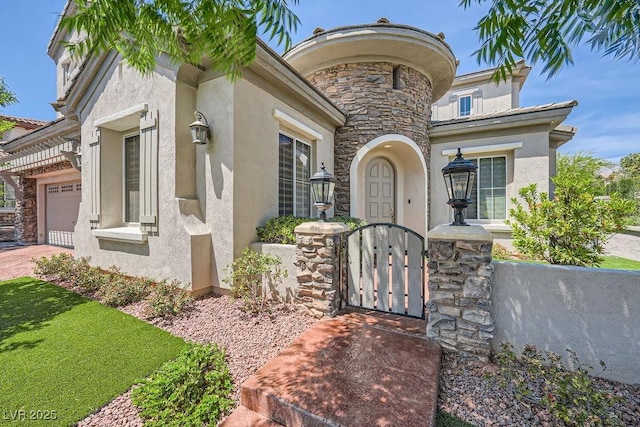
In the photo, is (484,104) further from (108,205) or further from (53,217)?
(53,217)

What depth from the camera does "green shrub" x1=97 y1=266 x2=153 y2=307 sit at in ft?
15.5

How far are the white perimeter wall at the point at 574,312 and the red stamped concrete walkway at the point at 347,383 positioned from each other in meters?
1.08

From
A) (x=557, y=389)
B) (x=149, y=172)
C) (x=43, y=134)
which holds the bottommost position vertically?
(x=557, y=389)

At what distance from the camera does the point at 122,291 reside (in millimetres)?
4820

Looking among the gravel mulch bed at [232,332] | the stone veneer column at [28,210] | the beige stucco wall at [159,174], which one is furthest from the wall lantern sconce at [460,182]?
the stone veneer column at [28,210]

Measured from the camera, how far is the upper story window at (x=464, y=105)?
16.3 m

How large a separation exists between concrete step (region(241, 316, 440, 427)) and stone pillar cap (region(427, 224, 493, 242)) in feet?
4.55

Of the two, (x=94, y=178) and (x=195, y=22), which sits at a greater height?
(x=195, y=22)

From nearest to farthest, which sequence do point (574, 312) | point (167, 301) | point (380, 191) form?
point (574, 312) < point (167, 301) < point (380, 191)

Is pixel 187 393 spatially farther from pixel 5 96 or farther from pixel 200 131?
pixel 5 96

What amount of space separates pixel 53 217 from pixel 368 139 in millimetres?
13621

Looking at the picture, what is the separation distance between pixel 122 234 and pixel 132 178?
1.58m

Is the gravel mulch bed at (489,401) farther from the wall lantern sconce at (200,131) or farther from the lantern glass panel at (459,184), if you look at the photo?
the wall lantern sconce at (200,131)

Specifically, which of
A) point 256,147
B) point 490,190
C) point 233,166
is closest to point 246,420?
point 233,166
